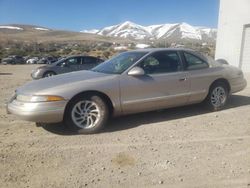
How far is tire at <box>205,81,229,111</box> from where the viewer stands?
6.72 metres

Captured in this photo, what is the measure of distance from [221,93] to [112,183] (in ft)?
13.8

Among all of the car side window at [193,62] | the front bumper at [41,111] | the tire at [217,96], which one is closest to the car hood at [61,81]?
the front bumper at [41,111]

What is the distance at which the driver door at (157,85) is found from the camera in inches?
221

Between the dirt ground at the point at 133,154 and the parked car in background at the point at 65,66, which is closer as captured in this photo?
the dirt ground at the point at 133,154

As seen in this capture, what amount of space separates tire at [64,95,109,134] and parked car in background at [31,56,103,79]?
31.9ft

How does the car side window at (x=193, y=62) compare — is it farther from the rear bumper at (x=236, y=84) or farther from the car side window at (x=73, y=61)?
the car side window at (x=73, y=61)

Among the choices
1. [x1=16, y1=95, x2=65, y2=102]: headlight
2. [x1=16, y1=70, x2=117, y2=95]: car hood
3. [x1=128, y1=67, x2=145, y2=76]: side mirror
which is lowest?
[x1=16, y1=95, x2=65, y2=102]: headlight

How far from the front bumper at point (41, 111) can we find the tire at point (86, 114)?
17 centimetres

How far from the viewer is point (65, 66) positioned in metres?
14.9

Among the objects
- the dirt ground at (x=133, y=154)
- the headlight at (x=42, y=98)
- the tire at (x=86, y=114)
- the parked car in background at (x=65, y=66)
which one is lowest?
the parked car in background at (x=65, y=66)

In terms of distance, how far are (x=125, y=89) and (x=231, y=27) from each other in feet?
38.7

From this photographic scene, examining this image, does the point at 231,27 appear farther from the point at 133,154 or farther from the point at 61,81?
the point at 133,154

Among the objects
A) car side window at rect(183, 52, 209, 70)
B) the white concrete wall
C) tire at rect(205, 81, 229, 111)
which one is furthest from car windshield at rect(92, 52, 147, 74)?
the white concrete wall

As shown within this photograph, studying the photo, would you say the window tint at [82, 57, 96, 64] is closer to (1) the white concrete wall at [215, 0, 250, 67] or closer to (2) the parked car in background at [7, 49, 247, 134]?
(1) the white concrete wall at [215, 0, 250, 67]
